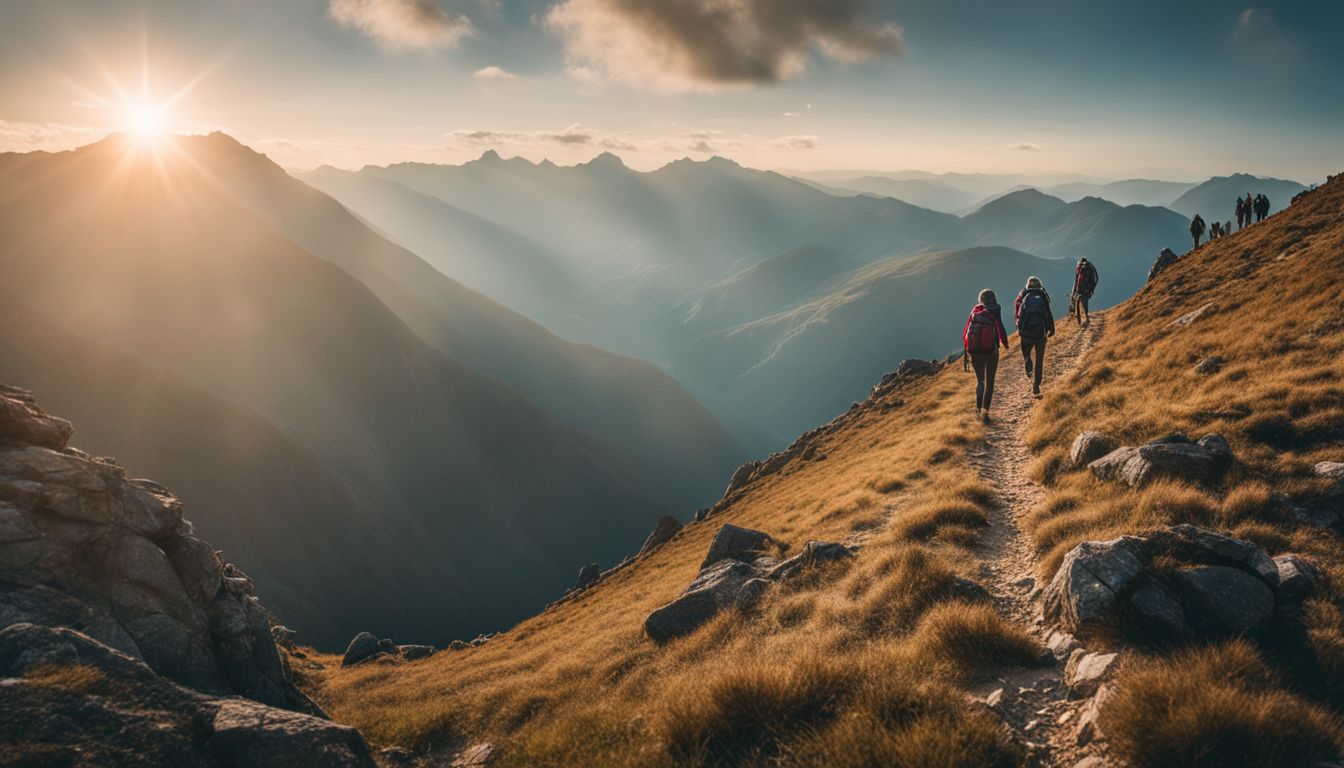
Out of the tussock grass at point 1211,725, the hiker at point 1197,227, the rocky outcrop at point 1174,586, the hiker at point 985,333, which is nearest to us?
the tussock grass at point 1211,725

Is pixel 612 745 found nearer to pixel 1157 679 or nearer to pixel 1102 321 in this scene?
pixel 1157 679

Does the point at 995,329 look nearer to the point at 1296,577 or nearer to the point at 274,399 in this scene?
the point at 1296,577

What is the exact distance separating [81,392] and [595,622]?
12681 centimetres

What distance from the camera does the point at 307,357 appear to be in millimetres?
152000

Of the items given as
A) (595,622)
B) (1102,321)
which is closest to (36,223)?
(595,622)

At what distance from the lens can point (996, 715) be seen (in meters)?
5.75

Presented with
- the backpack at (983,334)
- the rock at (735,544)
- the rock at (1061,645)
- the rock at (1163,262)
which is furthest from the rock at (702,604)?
the rock at (1163,262)

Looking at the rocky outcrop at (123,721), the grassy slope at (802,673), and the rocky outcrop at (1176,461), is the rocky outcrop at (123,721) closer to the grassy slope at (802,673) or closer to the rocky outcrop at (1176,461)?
the grassy slope at (802,673)

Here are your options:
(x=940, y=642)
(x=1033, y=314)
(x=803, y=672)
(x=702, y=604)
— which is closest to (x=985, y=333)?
(x=1033, y=314)

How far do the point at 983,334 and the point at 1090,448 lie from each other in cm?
593

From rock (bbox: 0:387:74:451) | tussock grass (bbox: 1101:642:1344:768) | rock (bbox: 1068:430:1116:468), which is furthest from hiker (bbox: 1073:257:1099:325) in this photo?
rock (bbox: 0:387:74:451)

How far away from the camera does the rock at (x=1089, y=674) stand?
6.04m

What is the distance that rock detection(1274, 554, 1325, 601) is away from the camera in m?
6.68

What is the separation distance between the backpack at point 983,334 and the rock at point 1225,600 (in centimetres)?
1240
